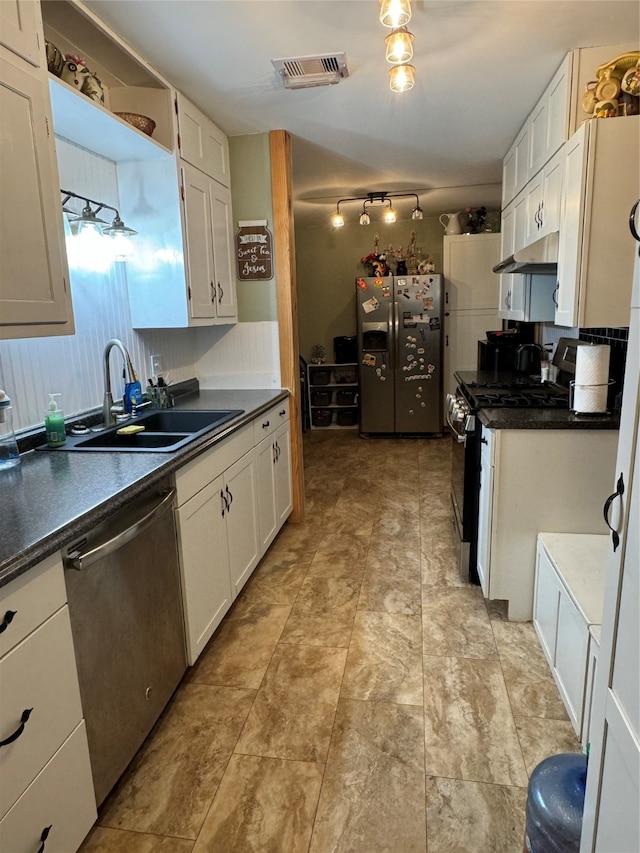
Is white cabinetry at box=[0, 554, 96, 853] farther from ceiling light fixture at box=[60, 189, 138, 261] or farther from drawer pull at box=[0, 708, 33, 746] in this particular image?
ceiling light fixture at box=[60, 189, 138, 261]

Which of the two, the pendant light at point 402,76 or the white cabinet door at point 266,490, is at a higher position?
the pendant light at point 402,76

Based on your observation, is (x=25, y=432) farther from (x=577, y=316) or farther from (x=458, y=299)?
(x=458, y=299)

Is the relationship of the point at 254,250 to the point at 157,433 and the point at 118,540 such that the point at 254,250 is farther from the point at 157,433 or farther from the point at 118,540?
the point at 118,540

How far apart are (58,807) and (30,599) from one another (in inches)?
20.9

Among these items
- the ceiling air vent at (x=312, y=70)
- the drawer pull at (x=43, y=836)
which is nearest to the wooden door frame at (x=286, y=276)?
the ceiling air vent at (x=312, y=70)

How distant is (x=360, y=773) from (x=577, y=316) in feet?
6.23

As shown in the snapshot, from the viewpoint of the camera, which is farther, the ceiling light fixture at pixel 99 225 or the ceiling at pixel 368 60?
the ceiling light fixture at pixel 99 225

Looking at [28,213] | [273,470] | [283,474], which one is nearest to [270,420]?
[273,470]

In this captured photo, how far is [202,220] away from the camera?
2848 mm

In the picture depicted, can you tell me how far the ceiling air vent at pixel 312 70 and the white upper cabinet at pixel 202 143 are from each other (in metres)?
0.55

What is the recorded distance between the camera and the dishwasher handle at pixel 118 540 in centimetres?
126

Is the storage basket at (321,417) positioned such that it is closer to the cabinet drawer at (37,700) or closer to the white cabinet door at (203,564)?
the white cabinet door at (203,564)

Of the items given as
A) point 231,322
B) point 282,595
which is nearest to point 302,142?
point 231,322

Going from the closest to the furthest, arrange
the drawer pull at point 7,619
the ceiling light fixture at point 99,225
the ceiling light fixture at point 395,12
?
the drawer pull at point 7,619, the ceiling light fixture at point 395,12, the ceiling light fixture at point 99,225
